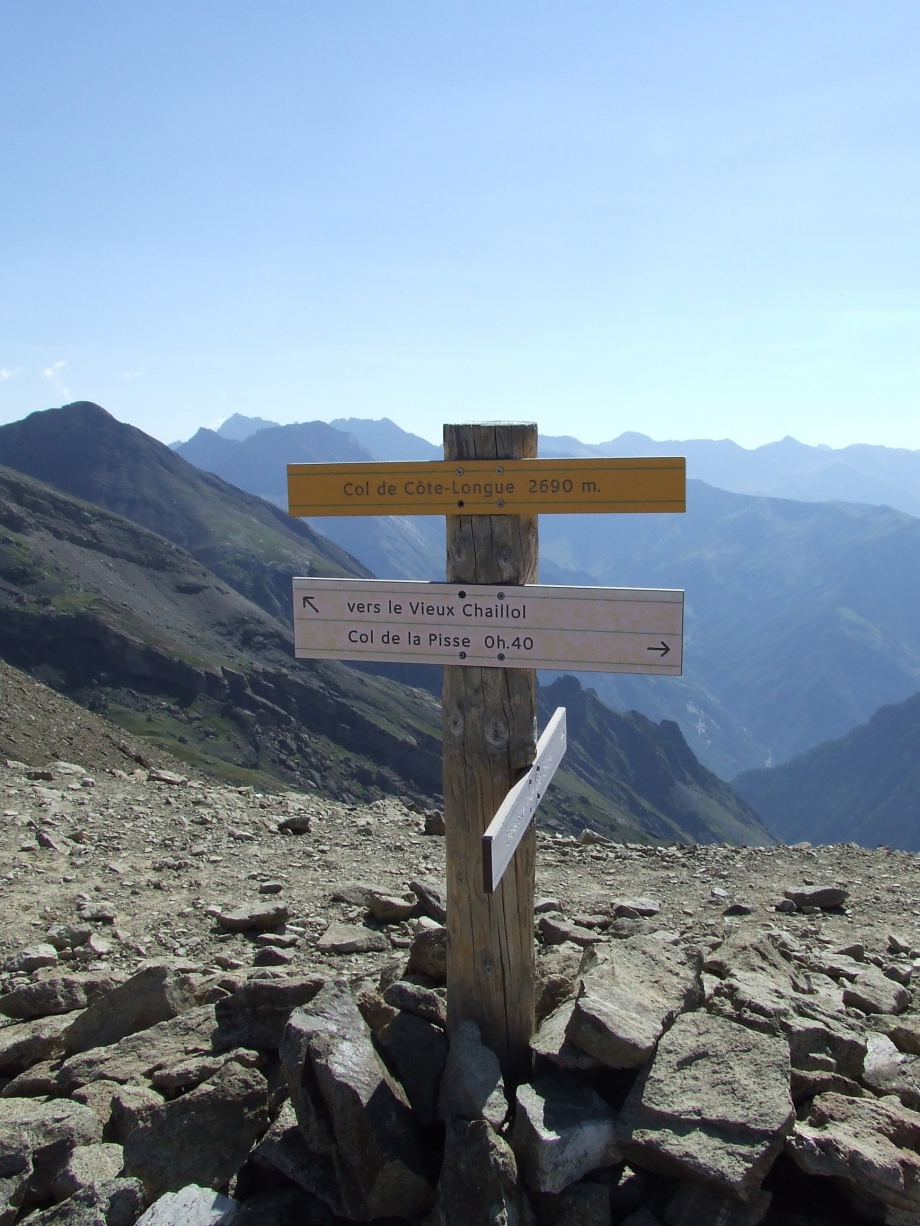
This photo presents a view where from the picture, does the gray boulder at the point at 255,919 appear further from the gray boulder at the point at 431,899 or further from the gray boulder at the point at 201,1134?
the gray boulder at the point at 201,1134

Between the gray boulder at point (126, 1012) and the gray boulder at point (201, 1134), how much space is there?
156 cm

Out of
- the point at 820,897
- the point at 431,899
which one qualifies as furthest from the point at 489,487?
the point at 820,897

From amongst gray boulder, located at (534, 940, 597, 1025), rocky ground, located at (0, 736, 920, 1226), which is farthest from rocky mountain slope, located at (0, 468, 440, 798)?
gray boulder, located at (534, 940, 597, 1025)

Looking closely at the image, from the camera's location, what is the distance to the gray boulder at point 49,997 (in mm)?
8320

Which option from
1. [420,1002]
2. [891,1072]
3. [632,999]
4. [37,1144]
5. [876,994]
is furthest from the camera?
[876,994]

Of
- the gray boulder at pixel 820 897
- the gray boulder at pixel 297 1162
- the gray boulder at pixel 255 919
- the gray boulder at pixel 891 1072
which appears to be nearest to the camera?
the gray boulder at pixel 297 1162

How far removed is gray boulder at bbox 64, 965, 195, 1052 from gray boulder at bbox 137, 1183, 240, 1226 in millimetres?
2197

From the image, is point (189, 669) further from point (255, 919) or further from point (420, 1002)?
point (420, 1002)

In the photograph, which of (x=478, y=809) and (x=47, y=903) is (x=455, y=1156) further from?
(x=47, y=903)

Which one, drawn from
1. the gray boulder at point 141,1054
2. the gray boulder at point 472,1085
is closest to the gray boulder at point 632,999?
the gray boulder at point 472,1085

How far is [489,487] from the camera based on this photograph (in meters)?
5.88

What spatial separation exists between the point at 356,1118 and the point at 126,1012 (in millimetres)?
3024

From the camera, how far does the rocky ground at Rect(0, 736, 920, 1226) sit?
5.35 meters

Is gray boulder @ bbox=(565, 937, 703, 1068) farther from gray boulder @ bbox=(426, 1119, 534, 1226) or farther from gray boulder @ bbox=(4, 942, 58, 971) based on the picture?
gray boulder @ bbox=(4, 942, 58, 971)
